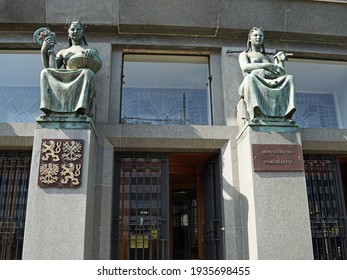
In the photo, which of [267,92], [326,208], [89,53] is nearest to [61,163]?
[89,53]

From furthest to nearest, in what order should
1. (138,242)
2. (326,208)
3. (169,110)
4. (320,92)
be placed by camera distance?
(320,92) < (169,110) < (326,208) < (138,242)

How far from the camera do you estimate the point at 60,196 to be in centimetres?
631

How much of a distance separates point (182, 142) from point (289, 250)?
2.97m

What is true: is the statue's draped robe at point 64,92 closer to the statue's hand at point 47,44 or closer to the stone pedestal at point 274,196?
the statue's hand at point 47,44

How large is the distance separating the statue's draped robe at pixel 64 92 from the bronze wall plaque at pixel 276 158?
329 cm

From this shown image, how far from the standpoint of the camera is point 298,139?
7047 mm

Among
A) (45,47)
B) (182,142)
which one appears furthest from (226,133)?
(45,47)

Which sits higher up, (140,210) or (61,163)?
(61,163)

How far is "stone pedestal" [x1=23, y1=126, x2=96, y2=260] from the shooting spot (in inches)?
239

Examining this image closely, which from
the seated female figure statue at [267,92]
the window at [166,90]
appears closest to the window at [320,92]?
the seated female figure statue at [267,92]

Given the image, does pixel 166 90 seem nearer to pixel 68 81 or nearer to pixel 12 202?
pixel 68 81

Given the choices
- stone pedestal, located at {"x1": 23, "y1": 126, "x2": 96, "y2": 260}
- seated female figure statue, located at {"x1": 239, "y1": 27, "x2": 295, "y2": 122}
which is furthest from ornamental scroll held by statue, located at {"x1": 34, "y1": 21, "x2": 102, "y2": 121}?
seated female figure statue, located at {"x1": 239, "y1": 27, "x2": 295, "y2": 122}

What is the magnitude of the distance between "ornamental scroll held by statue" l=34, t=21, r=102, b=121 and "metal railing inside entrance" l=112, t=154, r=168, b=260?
5.05ft

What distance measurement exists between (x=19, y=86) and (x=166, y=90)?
3402mm
